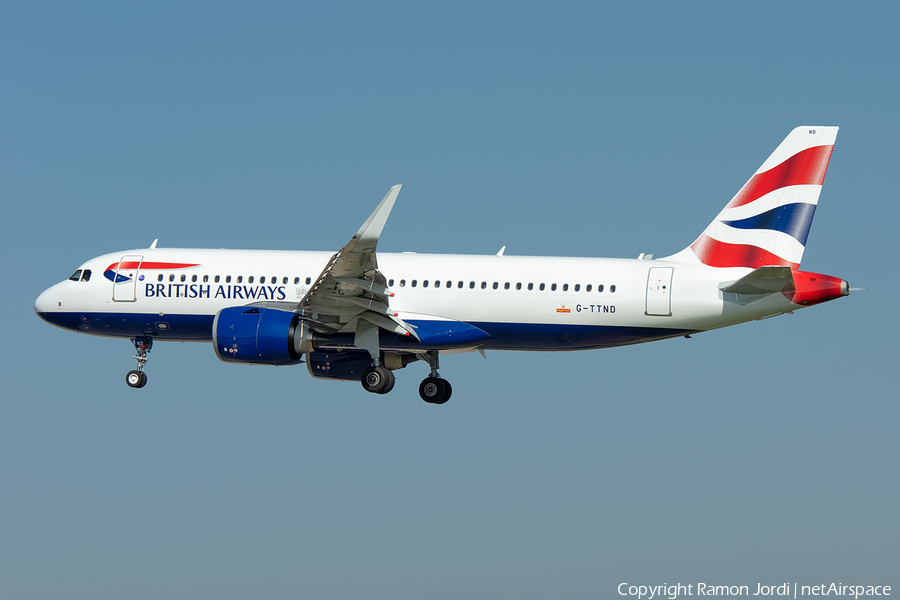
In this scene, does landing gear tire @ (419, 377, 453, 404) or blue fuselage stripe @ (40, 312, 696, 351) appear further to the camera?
landing gear tire @ (419, 377, 453, 404)

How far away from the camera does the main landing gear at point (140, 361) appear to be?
1694 inches

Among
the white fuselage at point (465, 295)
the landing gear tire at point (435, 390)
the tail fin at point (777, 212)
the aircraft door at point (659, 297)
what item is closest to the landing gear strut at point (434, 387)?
the landing gear tire at point (435, 390)

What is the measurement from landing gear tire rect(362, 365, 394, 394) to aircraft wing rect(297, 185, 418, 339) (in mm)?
1752

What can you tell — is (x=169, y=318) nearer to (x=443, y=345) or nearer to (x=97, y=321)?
(x=97, y=321)

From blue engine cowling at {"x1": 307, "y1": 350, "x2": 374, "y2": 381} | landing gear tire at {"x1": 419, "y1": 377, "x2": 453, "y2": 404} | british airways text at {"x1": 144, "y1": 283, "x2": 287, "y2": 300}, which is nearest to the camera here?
british airways text at {"x1": 144, "y1": 283, "x2": 287, "y2": 300}

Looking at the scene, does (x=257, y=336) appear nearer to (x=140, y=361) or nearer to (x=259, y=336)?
(x=259, y=336)

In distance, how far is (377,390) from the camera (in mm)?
40562

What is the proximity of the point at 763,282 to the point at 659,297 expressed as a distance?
3.37m

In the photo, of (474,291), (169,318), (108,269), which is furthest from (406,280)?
(108,269)

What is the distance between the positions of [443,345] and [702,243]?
9336 millimetres

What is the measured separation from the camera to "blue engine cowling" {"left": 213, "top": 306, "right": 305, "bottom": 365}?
1501 inches

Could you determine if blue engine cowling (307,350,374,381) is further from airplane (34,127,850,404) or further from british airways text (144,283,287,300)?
british airways text (144,283,287,300)

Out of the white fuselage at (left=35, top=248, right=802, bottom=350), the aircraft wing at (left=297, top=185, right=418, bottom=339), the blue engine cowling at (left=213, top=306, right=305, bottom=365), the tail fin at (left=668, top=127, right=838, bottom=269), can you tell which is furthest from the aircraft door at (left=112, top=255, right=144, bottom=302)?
the tail fin at (left=668, top=127, right=838, bottom=269)

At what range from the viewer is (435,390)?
42.4m
